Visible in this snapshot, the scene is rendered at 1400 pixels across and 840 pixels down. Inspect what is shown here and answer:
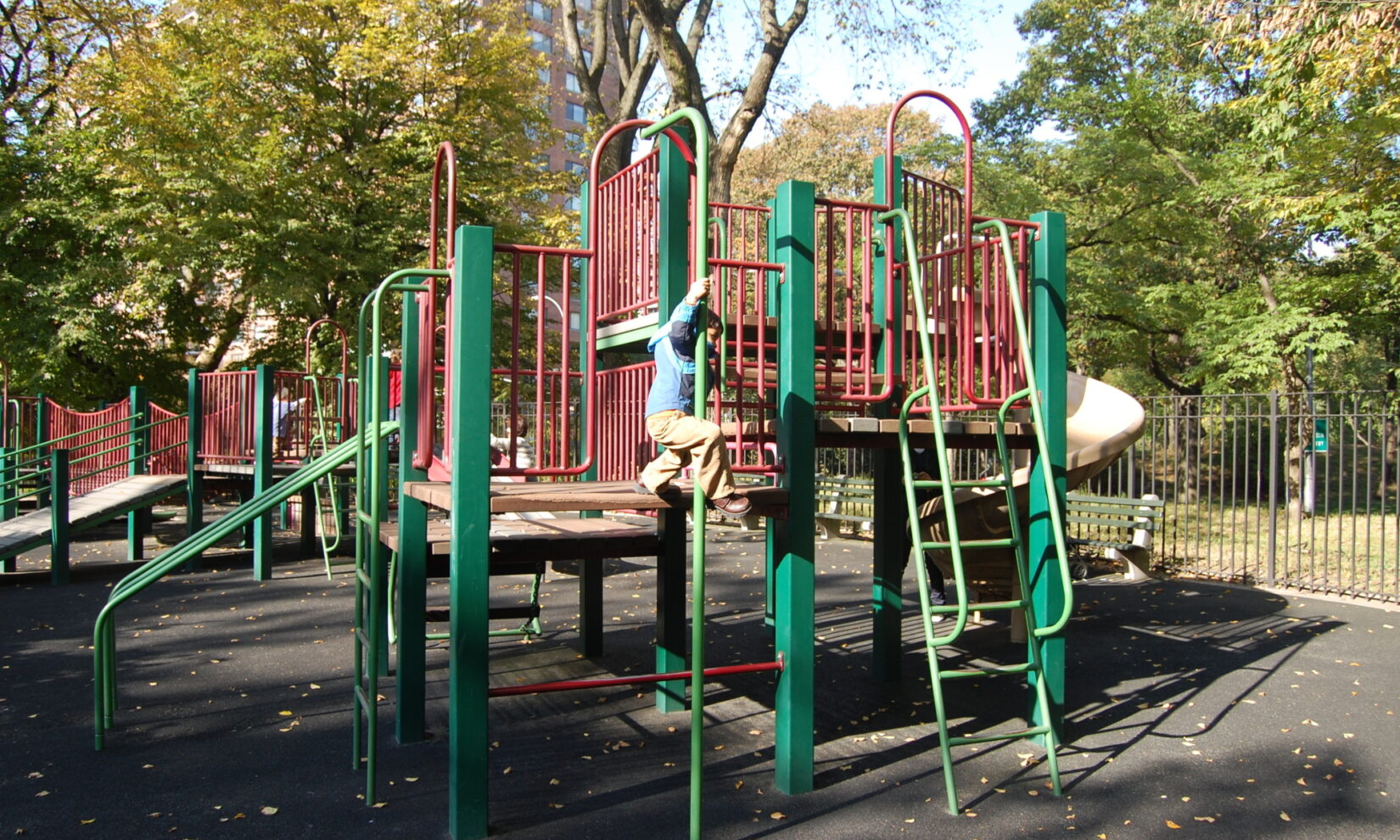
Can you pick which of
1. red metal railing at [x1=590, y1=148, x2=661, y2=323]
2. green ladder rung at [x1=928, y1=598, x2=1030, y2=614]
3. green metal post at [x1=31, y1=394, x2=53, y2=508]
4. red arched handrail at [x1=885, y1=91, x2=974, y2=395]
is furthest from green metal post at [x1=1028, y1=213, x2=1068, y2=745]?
green metal post at [x1=31, y1=394, x2=53, y2=508]

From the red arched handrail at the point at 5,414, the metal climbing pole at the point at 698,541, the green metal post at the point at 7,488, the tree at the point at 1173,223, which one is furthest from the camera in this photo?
the tree at the point at 1173,223

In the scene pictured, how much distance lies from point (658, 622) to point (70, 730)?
3.51 m

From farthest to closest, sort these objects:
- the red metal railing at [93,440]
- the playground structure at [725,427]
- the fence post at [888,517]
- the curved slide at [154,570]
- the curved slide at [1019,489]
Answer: the red metal railing at [93,440], the curved slide at [1019,489], the fence post at [888,517], the curved slide at [154,570], the playground structure at [725,427]

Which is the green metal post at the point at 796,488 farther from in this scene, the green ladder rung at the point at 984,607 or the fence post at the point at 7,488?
the fence post at the point at 7,488

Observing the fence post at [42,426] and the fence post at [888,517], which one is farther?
the fence post at [42,426]

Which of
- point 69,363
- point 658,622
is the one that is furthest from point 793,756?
point 69,363

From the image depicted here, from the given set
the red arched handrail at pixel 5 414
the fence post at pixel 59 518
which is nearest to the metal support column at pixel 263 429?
the fence post at pixel 59 518

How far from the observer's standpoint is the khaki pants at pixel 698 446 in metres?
4.45

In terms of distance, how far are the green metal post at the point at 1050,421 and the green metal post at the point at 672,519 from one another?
83.2 inches

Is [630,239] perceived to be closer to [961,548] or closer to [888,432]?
[888,432]

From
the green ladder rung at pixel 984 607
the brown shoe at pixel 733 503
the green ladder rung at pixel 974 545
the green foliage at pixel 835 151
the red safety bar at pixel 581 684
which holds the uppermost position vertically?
the green foliage at pixel 835 151

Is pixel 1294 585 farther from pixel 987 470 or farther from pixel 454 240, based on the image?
pixel 454 240

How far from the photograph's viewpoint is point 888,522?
6938 mm

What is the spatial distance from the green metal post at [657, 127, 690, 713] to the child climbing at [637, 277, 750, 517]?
0.66 meters
